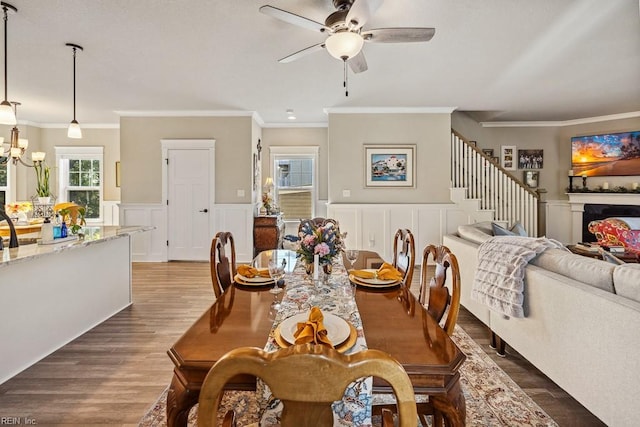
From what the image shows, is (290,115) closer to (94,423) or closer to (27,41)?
(27,41)

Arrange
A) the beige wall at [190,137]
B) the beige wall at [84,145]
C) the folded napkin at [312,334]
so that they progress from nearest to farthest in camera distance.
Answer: the folded napkin at [312,334] → the beige wall at [190,137] → the beige wall at [84,145]

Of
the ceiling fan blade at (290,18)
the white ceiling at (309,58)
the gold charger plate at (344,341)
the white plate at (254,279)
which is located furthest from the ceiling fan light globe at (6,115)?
the gold charger plate at (344,341)

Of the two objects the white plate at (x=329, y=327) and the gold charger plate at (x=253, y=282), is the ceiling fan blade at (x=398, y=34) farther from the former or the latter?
the white plate at (x=329, y=327)

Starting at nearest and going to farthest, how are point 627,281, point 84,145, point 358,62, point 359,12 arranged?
1. point 627,281
2. point 359,12
3. point 358,62
4. point 84,145

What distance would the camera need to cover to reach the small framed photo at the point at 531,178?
6.23m

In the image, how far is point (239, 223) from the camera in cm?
554

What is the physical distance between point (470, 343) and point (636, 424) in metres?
1.22

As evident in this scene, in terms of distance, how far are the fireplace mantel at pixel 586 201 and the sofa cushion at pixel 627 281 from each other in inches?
207

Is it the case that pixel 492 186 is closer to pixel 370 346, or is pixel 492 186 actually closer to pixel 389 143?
pixel 389 143

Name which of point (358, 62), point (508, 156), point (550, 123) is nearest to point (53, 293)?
point (358, 62)

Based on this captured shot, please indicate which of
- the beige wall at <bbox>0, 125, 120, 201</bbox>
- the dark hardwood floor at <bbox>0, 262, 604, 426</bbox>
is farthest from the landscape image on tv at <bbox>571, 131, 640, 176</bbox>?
the beige wall at <bbox>0, 125, 120, 201</bbox>

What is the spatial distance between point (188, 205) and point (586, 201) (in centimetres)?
715

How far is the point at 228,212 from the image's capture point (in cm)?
553

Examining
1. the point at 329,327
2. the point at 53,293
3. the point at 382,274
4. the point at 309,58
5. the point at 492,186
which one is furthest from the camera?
the point at 492,186
